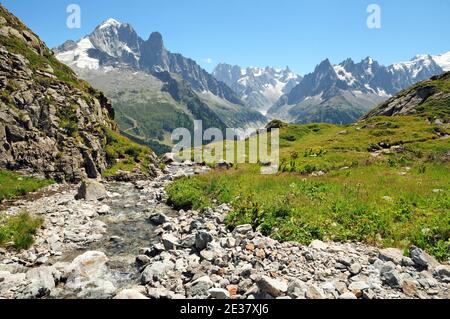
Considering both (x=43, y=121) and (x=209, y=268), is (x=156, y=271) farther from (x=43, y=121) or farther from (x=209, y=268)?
(x=43, y=121)

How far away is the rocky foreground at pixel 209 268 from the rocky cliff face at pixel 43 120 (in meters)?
20.5

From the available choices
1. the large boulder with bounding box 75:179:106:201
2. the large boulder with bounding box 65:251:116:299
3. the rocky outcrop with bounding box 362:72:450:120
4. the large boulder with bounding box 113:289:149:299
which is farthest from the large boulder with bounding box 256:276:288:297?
the rocky outcrop with bounding box 362:72:450:120

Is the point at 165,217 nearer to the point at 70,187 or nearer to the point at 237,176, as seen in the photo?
the point at 237,176

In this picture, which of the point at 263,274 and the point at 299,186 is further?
the point at 299,186

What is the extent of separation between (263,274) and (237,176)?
25.2m

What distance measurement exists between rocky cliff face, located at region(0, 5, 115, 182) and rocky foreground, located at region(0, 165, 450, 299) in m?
20.5

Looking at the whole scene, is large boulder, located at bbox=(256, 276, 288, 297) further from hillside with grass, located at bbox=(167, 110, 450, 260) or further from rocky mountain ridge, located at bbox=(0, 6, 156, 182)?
rocky mountain ridge, located at bbox=(0, 6, 156, 182)

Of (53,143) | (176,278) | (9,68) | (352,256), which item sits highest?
(9,68)

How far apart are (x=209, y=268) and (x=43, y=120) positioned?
3838 centimetres

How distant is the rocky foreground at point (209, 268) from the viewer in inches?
484

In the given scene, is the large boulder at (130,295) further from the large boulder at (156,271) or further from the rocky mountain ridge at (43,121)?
the rocky mountain ridge at (43,121)

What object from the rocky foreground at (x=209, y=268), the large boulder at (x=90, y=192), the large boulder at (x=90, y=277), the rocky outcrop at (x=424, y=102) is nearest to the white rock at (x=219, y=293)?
the rocky foreground at (x=209, y=268)

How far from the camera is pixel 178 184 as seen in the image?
36938mm
